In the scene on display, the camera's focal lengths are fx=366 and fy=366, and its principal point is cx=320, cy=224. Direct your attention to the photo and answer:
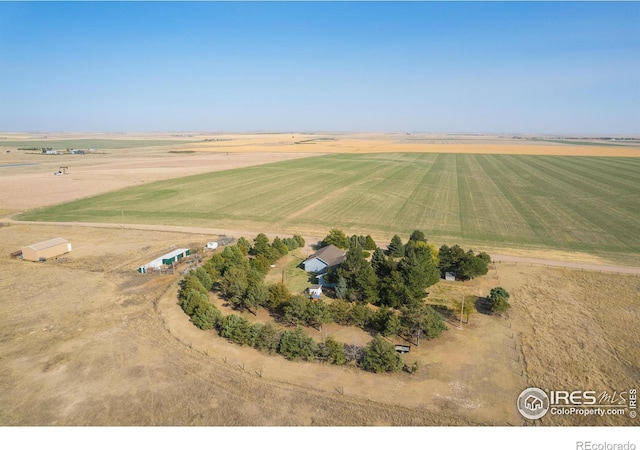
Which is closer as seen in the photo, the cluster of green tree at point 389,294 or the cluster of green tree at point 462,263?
the cluster of green tree at point 389,294

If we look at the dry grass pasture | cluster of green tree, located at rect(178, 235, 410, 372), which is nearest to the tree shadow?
the dry grass pasture

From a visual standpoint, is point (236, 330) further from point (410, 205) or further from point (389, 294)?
point (410, 205)

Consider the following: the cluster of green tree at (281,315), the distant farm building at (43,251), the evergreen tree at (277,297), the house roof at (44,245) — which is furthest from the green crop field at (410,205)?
the evergreen tree at (277,297)

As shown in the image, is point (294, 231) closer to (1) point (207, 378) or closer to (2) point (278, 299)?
(2) point (278, 299)

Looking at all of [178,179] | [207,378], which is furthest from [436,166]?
[207,378]

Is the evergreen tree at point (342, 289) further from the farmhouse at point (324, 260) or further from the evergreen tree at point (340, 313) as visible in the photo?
the farmhouse at point (324, 260)

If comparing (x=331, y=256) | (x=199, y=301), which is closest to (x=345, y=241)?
(x=331, y=256)
